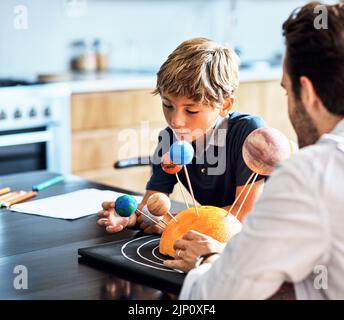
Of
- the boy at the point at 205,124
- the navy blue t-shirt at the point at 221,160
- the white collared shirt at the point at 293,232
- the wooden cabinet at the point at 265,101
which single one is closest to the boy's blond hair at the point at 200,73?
the boy at the point at 205,124

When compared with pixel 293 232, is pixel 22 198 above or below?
below

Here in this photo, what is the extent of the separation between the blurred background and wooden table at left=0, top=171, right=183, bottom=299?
1791 millimetres

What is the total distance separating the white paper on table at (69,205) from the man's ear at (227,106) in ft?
1.19

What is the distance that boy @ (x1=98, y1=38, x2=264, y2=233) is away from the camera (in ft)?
6.29

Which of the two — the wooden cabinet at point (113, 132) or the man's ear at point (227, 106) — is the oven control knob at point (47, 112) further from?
the man's ear at point (227, 106)

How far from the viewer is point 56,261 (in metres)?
1.58

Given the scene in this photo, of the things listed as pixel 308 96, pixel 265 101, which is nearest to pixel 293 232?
pixel 308 96

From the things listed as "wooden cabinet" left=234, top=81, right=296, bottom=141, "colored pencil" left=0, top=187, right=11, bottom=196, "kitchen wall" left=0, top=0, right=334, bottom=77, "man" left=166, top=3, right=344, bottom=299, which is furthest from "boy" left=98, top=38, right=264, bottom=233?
"wooden cabinet" left=234, top=81, right=296, bottom=141

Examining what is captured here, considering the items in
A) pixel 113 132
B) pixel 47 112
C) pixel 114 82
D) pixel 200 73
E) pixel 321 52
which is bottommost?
pixel 113 132

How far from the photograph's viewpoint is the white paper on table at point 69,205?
200 centimetres

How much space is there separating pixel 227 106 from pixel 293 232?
1.00 metres

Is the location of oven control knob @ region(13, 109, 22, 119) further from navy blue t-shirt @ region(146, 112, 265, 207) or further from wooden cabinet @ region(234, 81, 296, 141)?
navy blue t-shirt @ region(146, 112, 265, 207)

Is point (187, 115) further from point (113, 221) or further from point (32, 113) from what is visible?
point (32, 113)

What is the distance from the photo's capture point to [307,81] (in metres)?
1.24
